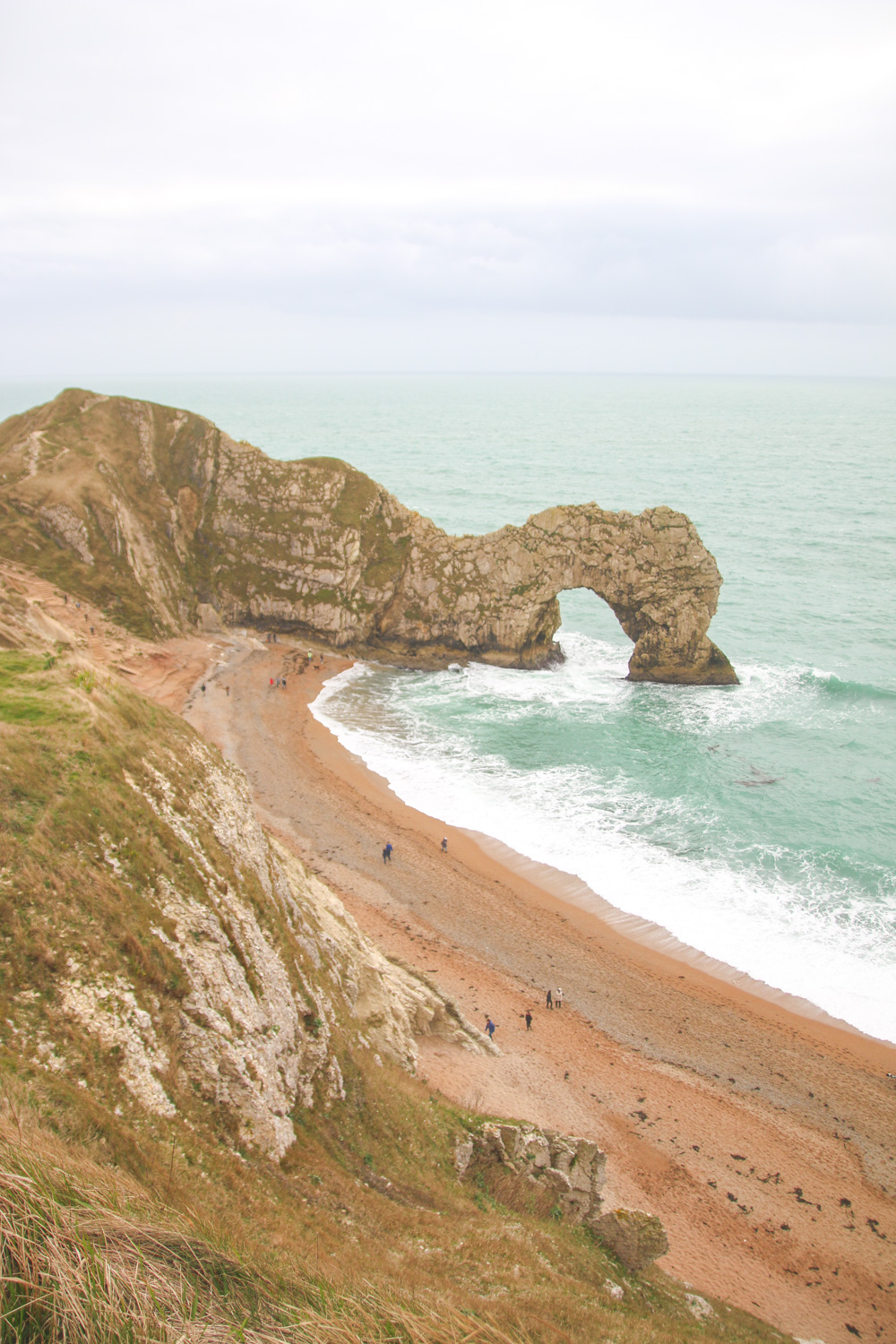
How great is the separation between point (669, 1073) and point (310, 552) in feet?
148

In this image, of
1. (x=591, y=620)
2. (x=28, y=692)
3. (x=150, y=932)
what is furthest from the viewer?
(x=591, y=620)

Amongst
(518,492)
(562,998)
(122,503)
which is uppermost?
(518,492)

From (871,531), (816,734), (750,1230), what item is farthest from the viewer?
(871,531)

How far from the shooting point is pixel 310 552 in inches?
2303

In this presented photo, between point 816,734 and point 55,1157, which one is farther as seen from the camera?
point 816,734

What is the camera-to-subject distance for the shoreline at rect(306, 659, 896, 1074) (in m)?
26.2

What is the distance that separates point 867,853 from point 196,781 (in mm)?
31977

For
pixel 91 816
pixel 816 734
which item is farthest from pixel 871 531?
pixel 91 816

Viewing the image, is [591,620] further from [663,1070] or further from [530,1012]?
[663,1070]

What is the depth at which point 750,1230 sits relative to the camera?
19.5m

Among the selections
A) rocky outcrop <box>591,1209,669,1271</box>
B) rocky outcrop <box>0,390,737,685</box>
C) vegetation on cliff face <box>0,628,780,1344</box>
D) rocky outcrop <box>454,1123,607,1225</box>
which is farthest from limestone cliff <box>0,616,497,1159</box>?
rocky outcrop <box>0,390,737,685</box>

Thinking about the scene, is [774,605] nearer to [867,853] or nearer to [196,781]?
[867,853]

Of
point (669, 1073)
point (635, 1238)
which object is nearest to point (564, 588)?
point (669, 1073)

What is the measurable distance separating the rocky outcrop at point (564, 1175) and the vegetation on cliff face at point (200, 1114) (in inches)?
17.0
